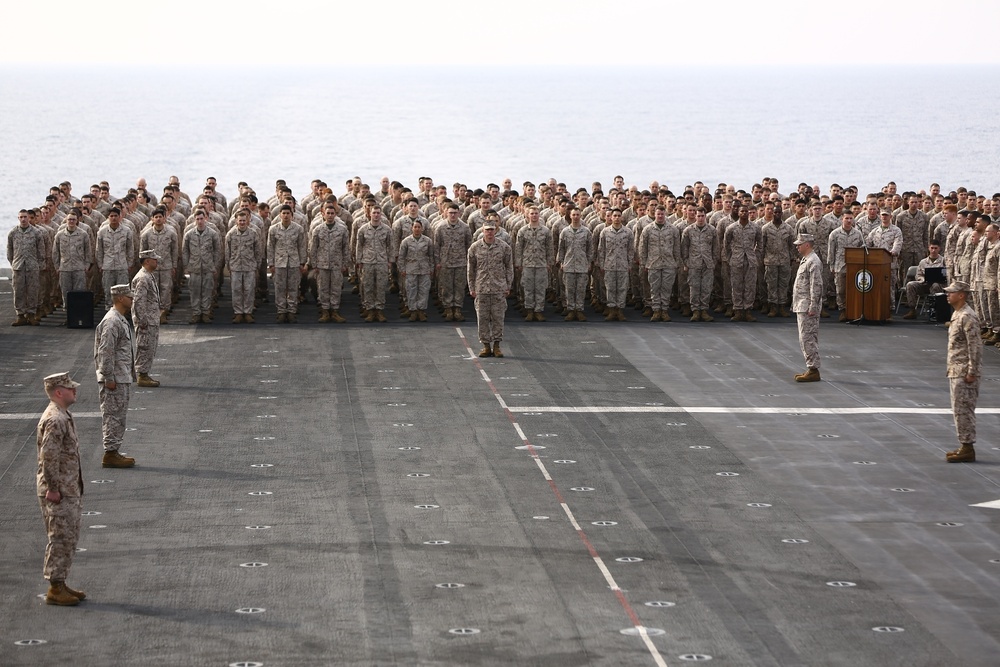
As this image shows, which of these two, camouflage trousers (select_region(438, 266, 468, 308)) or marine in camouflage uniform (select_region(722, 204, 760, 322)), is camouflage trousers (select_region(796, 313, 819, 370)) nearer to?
marine in camouflage uniform (select_region(722, 204, 760, 322))

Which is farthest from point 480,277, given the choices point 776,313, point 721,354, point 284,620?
point 284,620

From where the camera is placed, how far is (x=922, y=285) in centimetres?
2347

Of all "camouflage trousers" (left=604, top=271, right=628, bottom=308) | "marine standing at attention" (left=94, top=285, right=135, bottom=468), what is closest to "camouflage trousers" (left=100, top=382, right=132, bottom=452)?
"marine standing at attention" (left=94, top=285, right=135, bottom=468)

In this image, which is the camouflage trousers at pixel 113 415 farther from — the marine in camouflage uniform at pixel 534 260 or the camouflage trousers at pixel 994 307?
the camouflage trousers at pixel 994 307

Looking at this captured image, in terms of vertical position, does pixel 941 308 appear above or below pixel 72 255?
below

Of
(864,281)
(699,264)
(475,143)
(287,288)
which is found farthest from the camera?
(475,143)

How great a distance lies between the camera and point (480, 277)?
66.0ft

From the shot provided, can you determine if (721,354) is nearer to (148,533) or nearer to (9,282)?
(148,533)

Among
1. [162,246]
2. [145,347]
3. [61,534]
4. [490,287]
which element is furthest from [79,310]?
[61,534]

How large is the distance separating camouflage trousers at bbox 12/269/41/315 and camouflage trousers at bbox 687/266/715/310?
968 centimetres

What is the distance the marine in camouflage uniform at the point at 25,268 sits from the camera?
74.2ft

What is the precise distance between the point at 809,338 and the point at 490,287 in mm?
4183

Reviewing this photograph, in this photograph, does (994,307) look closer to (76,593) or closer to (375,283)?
(375,283)

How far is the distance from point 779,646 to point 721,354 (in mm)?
10779
